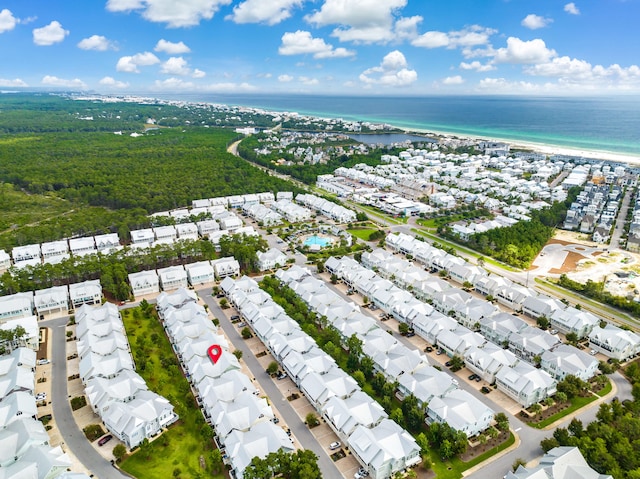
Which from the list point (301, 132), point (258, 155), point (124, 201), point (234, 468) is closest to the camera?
point (234, 468)

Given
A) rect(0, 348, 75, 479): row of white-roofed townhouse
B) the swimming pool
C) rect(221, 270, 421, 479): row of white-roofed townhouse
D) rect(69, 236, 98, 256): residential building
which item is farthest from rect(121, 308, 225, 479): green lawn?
the swimming pool

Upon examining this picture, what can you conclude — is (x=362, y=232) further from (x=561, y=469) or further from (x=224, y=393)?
(x=561, y=469)

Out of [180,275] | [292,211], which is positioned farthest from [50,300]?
[292,211]

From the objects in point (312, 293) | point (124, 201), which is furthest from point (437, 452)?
point (124, 201)

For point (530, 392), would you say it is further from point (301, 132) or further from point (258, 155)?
point (301, 132)

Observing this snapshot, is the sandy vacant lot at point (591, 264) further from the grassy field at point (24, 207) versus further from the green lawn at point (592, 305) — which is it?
the grassy field at point (24, 207)

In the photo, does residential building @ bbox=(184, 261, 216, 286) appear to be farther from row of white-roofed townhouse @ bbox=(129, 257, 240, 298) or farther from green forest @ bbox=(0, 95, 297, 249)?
green forest @ bbox=(0, 95, 297, 249)
